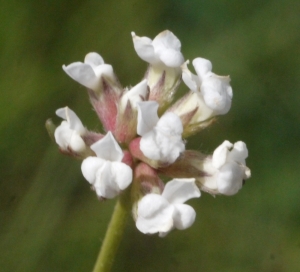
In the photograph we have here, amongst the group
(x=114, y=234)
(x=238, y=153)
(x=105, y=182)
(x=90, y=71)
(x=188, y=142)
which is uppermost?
(x=90, y=71)

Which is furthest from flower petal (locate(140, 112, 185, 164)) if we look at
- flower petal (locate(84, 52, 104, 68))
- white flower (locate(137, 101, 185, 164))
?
flower petal (locate(84, 52, 104, 68))

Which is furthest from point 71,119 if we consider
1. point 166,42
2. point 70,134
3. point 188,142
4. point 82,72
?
point 188,142

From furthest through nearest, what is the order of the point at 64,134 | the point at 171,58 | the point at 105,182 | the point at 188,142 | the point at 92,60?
the point at 188,142
the point at 92,60
the point at 171,58
the point at 64,134
the point at 105,182

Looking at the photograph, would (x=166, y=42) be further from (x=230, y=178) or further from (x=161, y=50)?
(x=230, y=178)

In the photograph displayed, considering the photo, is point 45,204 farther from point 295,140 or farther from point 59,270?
A: point 295,140

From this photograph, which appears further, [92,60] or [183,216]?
[92,60]

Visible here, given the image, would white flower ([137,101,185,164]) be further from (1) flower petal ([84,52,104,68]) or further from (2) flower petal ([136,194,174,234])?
(1) flower petal ([84,52,104,68])
